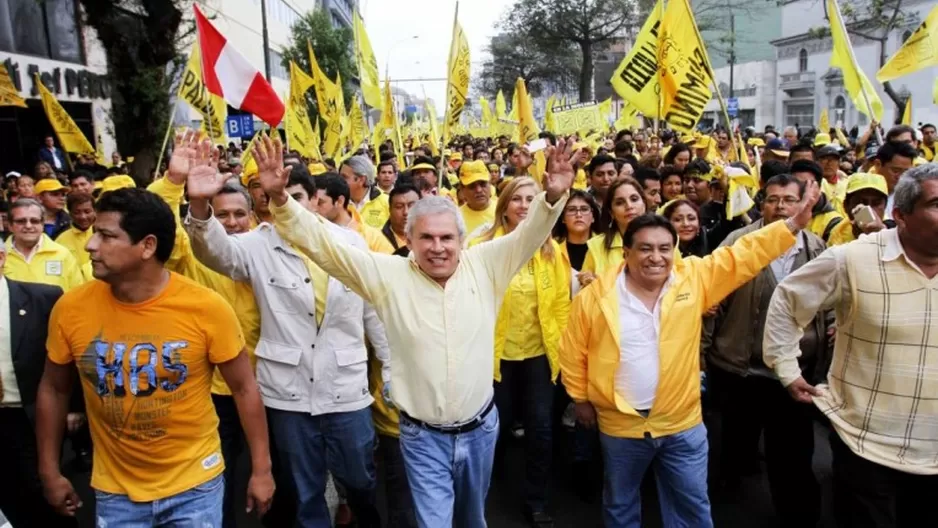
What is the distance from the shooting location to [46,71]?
18.6 metres

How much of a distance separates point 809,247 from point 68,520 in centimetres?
410

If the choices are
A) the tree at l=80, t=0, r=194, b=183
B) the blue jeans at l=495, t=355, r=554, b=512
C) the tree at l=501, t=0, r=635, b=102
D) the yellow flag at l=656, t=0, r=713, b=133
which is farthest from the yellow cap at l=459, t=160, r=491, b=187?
the tree at l=501, t=0, r=635, b=102

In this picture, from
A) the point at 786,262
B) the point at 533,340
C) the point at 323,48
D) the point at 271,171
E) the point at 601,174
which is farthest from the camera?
the point at 323,48

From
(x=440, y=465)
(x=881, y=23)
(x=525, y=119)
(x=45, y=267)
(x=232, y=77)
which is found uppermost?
(x=881, y=23)

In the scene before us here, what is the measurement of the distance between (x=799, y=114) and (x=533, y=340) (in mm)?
49098

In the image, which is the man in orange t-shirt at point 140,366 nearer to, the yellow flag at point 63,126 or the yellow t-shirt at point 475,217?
the yellow t-shirt at point 475,217

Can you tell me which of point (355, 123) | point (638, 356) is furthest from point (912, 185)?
point (355, 123)

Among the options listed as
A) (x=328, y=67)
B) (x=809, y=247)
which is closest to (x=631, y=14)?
(x=328, y=67)

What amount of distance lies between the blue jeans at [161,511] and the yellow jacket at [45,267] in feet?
7.35

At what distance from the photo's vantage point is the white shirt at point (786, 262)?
12.8 ft

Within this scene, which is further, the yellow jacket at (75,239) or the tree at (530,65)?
the tree at (530,65)

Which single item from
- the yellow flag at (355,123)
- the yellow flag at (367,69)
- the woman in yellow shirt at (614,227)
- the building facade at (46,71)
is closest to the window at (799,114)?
the building facade at (46,71)

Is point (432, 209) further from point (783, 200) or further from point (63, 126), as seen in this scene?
point (63, 126)

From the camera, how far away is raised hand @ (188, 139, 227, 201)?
118 inches
